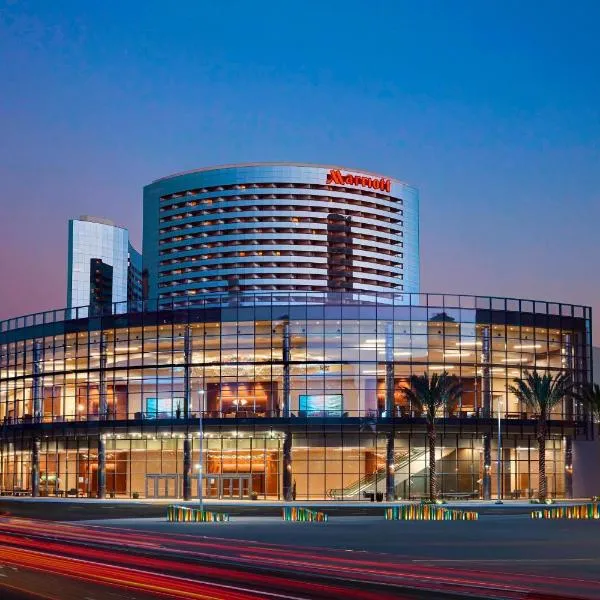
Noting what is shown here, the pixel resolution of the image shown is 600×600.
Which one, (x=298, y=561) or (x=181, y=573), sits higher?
(x=181, y=573)

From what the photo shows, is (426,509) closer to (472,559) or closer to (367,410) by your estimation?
(472,559)

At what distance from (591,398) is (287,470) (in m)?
27.3

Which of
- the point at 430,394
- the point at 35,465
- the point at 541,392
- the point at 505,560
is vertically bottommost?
the point at 35,465

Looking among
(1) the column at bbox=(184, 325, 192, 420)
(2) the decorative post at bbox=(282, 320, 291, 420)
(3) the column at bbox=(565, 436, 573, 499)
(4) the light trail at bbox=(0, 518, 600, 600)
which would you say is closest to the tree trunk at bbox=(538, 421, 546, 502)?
(3) the column at bbox=(565, 436, 573, 499)

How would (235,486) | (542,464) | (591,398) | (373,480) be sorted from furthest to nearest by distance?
(235,486)
(591,398)
(373,480)
(542,464)

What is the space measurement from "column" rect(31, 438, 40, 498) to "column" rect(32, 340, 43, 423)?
241cm

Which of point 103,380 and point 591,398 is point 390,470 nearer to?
point 591,398

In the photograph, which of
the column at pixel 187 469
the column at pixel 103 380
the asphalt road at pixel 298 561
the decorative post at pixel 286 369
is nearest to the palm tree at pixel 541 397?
the decorative post at pixel 286 369

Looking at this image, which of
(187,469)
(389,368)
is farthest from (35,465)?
(389,368)

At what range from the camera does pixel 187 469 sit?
329ft

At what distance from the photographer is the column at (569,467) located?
105 m

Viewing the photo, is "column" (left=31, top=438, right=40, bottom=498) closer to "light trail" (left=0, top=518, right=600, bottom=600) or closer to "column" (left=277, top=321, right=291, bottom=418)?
"column" (left=277, top=321, right=291, bottom=418)

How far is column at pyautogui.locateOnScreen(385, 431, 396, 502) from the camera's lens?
9700 centimetres

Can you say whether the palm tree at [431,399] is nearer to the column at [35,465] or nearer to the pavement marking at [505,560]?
the column at [35,465]
